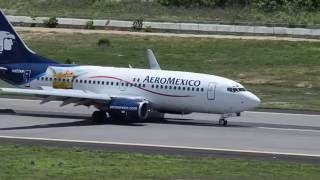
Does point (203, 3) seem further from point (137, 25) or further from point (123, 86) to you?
point (123, 86)

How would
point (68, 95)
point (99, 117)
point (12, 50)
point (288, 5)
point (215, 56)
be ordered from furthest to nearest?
1. point (288, 5)
2. point (215, 56)
3. point (12, 50)
4. point (99, 117)
5. point (68, 95)

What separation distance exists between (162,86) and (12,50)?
380 inches

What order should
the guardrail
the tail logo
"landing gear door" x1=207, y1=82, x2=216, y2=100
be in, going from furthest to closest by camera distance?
the guardrail → the tail logo → "landing gear door" x1=207, y1=82, x2=216, y2=100

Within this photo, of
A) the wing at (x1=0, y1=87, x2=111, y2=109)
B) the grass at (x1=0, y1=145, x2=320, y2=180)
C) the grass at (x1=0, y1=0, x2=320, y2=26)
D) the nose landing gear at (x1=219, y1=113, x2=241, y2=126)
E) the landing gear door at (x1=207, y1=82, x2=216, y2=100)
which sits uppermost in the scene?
the grass at (x1=0, y1=0, x2=320, y2=26)

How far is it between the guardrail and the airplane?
143 ft

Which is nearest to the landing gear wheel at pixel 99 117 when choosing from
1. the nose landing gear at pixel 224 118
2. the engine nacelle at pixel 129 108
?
the engine nacelle at pixel 129 108

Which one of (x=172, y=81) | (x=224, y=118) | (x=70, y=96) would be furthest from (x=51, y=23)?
(x=224, y=118)

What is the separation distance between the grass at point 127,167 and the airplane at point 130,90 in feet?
39.1

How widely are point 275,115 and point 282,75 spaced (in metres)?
21.7

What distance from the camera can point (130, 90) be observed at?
5247 centimetres

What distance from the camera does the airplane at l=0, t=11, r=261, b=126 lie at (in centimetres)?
5062

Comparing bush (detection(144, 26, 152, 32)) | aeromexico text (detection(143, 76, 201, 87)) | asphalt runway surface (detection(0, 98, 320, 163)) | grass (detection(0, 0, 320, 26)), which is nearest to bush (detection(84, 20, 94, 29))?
bush (detection(144, 26, 152, 32))

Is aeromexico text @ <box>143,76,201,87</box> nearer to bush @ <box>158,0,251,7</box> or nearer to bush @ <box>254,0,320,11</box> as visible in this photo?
bush @ <box>254,0,320,11</box>

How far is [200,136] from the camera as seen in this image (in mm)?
45750
